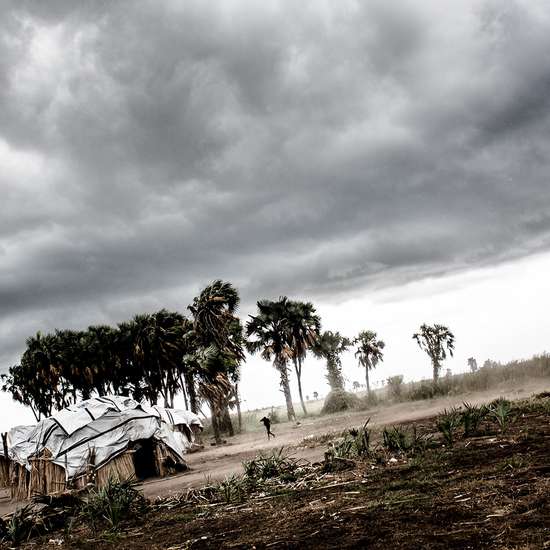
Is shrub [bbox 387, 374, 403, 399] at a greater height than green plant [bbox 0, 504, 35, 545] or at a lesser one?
lesser

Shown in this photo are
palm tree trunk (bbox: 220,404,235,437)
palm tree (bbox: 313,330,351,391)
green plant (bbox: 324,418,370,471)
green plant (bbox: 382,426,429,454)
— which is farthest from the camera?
palm tree (bbox: 313,330,351,391)

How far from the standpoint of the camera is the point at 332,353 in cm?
4650

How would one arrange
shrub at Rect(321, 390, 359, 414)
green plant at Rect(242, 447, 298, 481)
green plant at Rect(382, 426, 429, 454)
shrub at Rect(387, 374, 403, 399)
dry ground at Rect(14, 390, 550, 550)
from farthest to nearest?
shrub at Rect(321, 390, 359, 414) → shrub at Rect(387, 374, 403, 399) → green plant at Rect(382, 426, 429, 454) → green plant at Rect(242, 447, 298, 481) → dry ground at Rect(14, 390, 550, 550)

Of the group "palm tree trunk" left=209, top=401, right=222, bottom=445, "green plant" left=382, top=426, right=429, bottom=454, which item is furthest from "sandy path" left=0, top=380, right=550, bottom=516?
"green plant" left=382, top=426, right=429, bottom=454

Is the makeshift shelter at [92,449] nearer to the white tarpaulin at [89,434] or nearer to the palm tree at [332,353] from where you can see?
the white tarpaulin at [89,434]

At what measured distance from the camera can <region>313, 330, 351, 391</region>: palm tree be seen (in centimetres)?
4559

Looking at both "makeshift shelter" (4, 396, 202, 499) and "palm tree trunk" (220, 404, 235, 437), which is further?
"palm tree trunk" (220, 404, 235, 437)

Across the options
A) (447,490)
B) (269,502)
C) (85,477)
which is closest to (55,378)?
(85,477)

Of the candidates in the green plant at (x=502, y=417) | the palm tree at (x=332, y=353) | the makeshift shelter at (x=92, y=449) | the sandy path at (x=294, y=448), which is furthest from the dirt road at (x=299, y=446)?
the palm tree at (x=332, y=353)

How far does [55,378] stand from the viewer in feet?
121

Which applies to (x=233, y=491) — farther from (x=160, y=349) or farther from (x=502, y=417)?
(x=160, y=349)

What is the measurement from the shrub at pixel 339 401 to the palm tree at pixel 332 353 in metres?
10.7

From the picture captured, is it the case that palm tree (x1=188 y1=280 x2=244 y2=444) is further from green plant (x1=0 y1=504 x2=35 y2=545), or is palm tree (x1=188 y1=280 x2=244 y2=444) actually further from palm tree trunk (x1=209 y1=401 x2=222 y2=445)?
green plant (x1=0 y1=504 x2=35 y2=545)

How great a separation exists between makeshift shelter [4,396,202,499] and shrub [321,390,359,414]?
1677 centimetres
